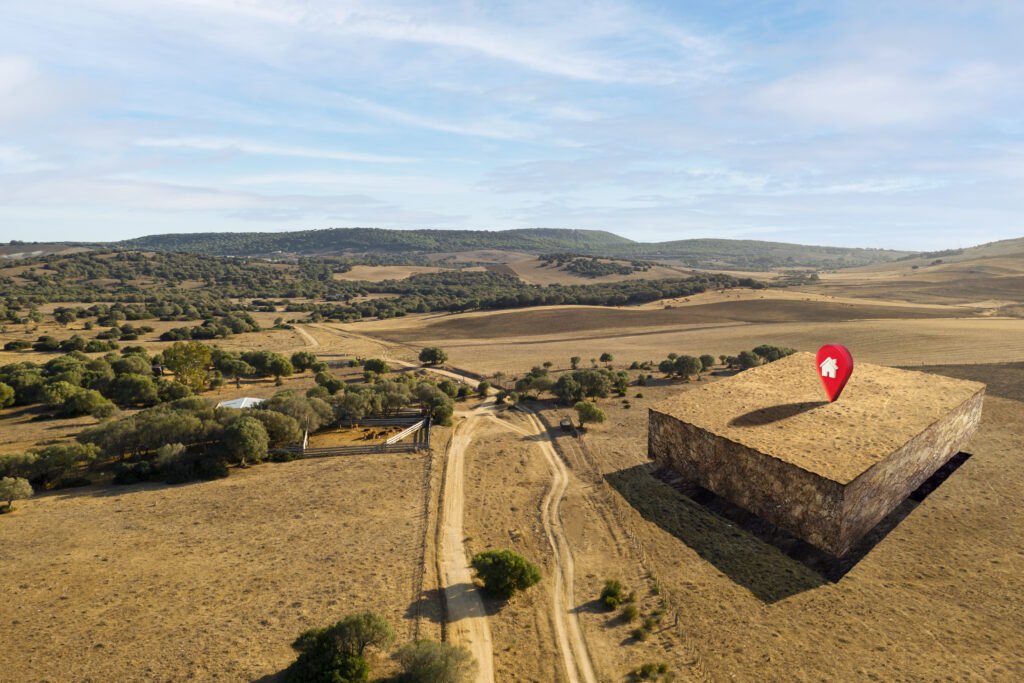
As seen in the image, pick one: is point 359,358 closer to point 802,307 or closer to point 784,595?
point 784,595

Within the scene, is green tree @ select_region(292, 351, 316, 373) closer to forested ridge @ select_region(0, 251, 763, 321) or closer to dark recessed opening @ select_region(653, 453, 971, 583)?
forested ridge @ select_region(0, 251, 763, 321)

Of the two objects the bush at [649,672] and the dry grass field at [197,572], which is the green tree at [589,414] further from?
the bush at [649,672]

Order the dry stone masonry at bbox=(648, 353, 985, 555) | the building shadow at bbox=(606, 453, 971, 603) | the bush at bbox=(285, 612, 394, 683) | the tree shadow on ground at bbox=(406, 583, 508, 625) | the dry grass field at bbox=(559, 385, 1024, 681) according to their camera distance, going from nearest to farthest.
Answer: the bush at bbox=(285, 612, 394, 683), the dry grass field at bbox=(559, 385, 1024, 681), the tree shadow on ground at bbox=(406, 583, 508, 625), the building shadow at bbox=(606, 453, 971, 603), the dry stone masonry at bbox=(648, 353, 985, 555)

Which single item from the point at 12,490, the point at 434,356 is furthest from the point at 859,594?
the point at 434,356

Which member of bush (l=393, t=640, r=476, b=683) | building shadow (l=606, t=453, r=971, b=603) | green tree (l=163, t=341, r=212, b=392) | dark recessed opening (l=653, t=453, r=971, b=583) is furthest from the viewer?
green tree (l=163, t=341, r=212, b=392)

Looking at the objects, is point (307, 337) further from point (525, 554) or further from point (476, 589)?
point (476, 589)

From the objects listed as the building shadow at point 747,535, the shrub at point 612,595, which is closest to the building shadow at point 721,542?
the building shadow at point 747,535

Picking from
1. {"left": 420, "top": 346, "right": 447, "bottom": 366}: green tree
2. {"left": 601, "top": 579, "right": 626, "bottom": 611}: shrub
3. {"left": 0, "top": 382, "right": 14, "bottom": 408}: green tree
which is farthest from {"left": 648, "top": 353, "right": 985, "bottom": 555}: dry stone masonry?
{"left": 0, "top": 382, "right": 14, "bottom": 408}: green tree
